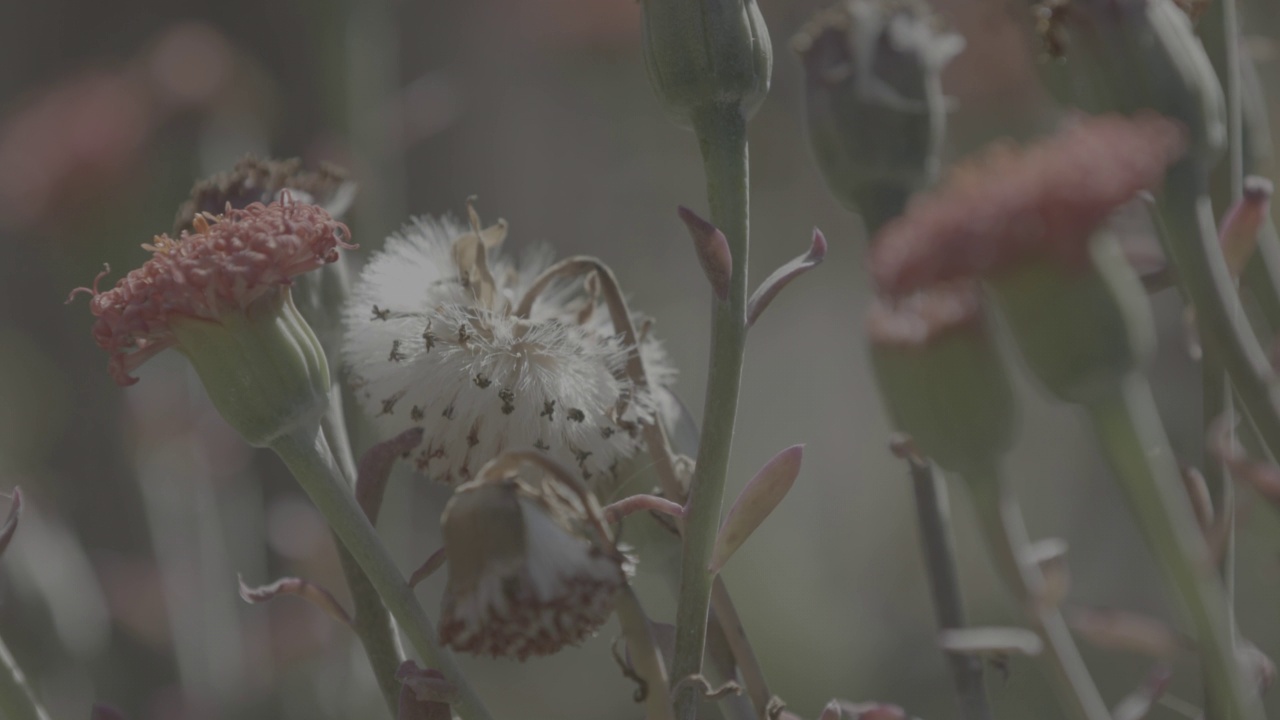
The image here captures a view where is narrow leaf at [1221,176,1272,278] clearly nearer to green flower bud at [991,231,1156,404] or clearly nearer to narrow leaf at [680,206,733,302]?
green flower bud at [991,231,1156,404]

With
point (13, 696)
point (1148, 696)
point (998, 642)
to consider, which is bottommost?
point (1148, 696)

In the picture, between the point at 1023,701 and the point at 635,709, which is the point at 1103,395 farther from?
the point at 635,709

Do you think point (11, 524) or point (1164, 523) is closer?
point (1164, 523)

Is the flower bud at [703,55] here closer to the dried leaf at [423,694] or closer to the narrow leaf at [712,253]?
the narrow leaf at [712,253]

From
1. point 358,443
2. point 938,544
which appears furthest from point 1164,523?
point 358,443

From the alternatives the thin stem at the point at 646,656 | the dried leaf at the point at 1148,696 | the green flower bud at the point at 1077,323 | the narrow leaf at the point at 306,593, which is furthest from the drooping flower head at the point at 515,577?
the dried leaf at the point at 1148,696

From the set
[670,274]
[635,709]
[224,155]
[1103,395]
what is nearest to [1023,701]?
[635,709]

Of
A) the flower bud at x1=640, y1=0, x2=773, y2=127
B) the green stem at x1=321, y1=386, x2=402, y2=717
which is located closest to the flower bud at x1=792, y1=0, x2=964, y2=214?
the flower bud at x1=640, y1=0, x2=773, y2=127

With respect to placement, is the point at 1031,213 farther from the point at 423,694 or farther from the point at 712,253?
the point at 423,694
